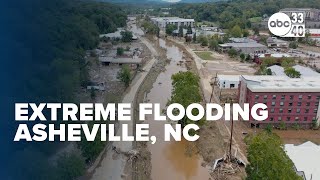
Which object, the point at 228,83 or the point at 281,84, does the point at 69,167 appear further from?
the point at 228,83

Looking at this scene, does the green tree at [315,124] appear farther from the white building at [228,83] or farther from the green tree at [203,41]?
the green tree at [203,41]

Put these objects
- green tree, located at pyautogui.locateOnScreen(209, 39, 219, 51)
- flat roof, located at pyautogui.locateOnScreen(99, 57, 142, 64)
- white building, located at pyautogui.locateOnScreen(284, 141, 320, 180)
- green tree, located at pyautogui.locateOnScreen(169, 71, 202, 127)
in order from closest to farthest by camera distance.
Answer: white building, located at pyautogui.locateOnScreen(284, 141, 320, 180) < green tree, located at pyautogui.locateOnScreen(169, 71, 202, 127) < flat roof, located at pyautogui.locateOnScreen(99, 57, 142, 64) < green tree, located at pyautogui.locateOnScreen(209, 39, 219, 51)

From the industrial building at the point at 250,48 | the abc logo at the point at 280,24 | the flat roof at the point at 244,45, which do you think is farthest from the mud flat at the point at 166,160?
the abc logo at the point at 280,24

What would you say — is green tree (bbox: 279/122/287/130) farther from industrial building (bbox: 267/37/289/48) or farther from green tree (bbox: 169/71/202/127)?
industrial building (bbox: 267/37/289/48)

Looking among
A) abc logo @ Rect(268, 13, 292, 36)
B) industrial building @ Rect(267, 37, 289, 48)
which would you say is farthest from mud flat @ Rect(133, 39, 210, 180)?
abc logo @ Rect(268, 13, 292, 36)

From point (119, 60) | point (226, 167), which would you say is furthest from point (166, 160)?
point (119, 60)
